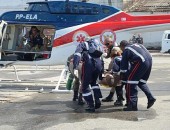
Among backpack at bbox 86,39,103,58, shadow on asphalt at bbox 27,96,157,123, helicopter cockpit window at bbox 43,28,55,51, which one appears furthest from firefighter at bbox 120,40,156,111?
helicopter cockpit window at bbox 43,28,55,51

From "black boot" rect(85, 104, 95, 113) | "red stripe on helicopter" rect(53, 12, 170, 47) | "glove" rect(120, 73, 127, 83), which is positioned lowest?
"black boot" rect(85, 104, 95, 113)

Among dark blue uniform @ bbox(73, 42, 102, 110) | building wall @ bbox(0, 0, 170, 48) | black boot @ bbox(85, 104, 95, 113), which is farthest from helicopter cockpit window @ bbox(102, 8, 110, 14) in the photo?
building wall @ bbox(0, 0, 170, 48)

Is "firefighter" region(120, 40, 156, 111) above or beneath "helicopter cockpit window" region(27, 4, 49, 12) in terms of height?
beneath

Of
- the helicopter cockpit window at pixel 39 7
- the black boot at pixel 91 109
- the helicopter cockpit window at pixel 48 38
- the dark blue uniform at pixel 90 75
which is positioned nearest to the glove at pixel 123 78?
the dark blue uniform at pixel 90 75

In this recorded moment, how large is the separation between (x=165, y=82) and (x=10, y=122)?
7.48 m

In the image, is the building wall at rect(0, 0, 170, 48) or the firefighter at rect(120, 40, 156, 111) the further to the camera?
the building wall at rect(0, 0, 170, 48)

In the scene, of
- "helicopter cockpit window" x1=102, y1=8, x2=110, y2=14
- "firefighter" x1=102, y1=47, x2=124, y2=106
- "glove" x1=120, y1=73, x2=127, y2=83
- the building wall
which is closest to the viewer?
"glove" x1=120, y1=73, x2=127, y2=83

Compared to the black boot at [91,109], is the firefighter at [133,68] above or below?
above

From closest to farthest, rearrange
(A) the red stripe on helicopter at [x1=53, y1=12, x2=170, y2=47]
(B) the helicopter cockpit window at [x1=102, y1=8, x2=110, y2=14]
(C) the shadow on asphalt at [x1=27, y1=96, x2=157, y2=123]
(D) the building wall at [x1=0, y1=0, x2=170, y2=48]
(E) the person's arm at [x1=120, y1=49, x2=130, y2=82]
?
1. (C) the shadow on asphalt at [x1=27, y1=96, x2=157, y2=123]
2. (E) the person's arm at [x1=120, y1=49, x2=130, y2=82]
3. (A) the red stripe on helicopter at [x1=53, y1=12, x2=170, y2=47]
4. (B) the helicopter cockpit window at [x1=102, y1=8, x2=110, y2=14]
5. (D) the building wall at [x1=0, y1=0, x2=170, y2=48]

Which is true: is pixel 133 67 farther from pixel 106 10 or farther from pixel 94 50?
pixel 106 10

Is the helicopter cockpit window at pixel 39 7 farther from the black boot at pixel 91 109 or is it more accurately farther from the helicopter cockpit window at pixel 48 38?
the black boot at pixel 91 109

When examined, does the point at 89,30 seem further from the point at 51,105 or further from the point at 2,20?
the point at 51,105

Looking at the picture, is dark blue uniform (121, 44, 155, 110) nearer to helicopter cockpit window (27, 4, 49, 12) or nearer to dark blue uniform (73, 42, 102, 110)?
dark blue uniform (73, 42, 102, 110)

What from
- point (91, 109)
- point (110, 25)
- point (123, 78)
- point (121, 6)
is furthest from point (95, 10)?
point (121, 6)
